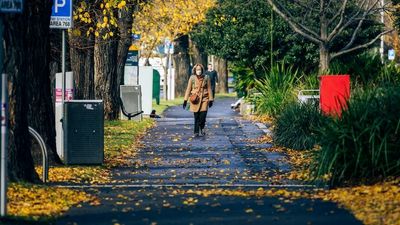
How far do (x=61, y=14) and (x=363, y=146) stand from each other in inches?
228

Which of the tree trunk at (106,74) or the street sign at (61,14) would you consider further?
the tree trunk at (106,74)

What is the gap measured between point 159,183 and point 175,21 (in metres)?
40.6

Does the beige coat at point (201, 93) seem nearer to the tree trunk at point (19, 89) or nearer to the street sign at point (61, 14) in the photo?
the street sign at point (61, 14)

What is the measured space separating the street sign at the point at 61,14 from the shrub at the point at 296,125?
537 cm

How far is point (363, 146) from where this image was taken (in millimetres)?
14773

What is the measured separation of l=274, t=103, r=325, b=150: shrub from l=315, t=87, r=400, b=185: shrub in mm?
6444

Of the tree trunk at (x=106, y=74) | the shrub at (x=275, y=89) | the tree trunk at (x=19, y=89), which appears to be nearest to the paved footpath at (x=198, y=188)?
the tree trunk at (x=19, y=89)

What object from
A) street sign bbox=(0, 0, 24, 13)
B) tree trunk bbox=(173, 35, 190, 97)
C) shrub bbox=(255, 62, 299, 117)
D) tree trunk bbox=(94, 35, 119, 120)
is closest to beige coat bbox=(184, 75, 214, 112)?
shrub bbox=(255, 62, 299, 117)

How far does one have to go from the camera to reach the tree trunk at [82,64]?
93.1 feet

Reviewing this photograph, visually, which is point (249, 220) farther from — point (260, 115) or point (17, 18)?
point (260, 115)

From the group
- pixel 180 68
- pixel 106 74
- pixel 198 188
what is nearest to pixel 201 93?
pixel 106 74

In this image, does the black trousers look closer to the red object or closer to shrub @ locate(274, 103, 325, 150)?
shrub @ locate(274, 103, 325, 150)

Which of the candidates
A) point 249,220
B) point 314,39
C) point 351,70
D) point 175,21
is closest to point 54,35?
point 314,39

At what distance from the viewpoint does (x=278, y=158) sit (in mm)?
20266
